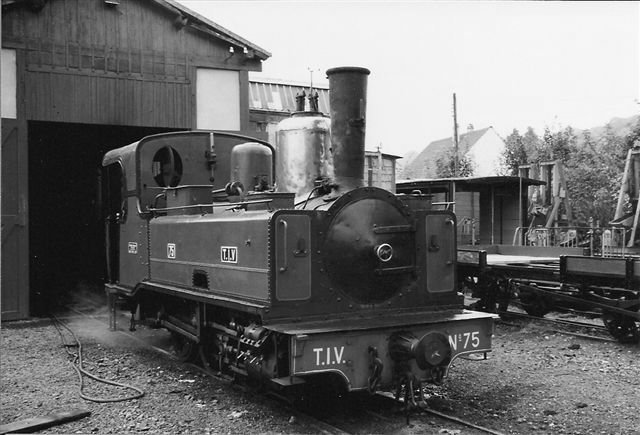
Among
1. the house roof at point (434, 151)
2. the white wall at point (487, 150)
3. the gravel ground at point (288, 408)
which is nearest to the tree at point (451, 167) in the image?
the house roof at point (434, 151)

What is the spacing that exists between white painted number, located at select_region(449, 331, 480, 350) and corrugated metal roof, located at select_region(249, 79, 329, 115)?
16.8 meters

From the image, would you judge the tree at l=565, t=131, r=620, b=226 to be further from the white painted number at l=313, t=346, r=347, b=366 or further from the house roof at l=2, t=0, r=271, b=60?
the white painted number at l=313, t=346, r=347, b=366

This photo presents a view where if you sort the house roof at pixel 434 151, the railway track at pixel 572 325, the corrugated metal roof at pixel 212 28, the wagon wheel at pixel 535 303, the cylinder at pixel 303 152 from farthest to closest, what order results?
the house roof at pixel 434 151 < the corrugated metal roof at pixel 212 28 < the wagon wheel at pixel 535 303 < the railway track at pixel 572 325 < the cylinder at pixel 303 152

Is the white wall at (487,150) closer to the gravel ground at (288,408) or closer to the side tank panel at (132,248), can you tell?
the gravel ground at (288,408)

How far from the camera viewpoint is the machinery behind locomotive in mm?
4953

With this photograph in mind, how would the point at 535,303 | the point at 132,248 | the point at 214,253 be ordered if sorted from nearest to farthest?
the point at 214,253 → the point at 132,248 → the point at 535,303

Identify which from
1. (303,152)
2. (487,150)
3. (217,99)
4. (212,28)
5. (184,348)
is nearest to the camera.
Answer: (303,152)

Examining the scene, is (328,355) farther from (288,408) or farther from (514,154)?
(514,154)

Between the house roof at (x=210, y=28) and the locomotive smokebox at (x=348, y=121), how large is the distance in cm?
737

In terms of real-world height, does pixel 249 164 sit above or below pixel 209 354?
above

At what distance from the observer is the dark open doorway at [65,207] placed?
13.6 metres

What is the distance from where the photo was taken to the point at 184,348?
7391mm

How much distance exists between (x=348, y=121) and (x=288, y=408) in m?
2.52

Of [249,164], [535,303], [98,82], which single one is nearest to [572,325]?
[535,303]
